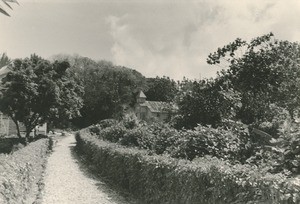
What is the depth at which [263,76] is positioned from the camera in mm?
28906

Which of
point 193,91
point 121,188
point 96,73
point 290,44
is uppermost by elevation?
point 96,73

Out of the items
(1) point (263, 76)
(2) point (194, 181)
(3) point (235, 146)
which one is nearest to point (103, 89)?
(1) point (263, 76)

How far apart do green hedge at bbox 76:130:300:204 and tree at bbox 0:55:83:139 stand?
20.2 meters

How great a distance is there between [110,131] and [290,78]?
44.7 ft

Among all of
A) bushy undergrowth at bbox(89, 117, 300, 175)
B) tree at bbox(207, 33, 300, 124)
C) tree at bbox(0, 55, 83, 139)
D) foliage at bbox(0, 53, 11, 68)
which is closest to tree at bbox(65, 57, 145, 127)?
tree at bbox(0, 55, 83, 139)

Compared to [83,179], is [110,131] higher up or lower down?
higher up

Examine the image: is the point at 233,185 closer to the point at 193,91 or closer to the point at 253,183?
the point at 253,183

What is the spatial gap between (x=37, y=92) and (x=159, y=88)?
2744 inches

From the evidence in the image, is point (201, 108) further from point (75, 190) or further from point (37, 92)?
point (37, 92)

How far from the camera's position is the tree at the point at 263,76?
27156 millimetres

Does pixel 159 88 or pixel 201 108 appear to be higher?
pixel 159 88

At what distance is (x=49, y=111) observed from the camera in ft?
123

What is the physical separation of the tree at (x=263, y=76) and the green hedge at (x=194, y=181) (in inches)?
514

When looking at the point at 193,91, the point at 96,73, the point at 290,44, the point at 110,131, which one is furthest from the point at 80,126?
the point at 193,91
